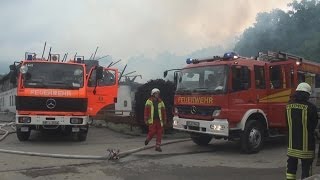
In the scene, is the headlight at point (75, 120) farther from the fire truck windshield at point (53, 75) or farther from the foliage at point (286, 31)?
the foliage at point (286, 31)

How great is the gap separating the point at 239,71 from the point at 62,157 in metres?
4.96

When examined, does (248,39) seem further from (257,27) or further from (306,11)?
(306,11)

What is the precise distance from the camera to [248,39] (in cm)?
4134

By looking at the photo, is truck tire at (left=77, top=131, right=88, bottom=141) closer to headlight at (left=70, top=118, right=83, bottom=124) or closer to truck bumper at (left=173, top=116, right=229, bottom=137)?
headlight at (left=70, top=118, right=83, bottom=124)

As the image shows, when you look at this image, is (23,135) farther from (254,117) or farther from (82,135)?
(254,117)

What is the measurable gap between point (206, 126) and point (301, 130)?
5.27 m

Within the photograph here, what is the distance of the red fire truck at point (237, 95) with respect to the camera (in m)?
11.9

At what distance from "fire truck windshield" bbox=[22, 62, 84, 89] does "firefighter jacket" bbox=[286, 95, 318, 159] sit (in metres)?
8.53

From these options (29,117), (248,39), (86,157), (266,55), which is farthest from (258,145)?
(248,39)

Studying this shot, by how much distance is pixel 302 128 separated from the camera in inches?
269

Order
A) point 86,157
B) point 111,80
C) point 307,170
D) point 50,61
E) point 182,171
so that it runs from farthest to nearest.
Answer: point 111,80
point 50,61
point 86,157
point 182,171
point 307,170

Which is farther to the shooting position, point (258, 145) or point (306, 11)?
point (306, 11)

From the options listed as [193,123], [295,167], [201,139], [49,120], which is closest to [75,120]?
[49,120]

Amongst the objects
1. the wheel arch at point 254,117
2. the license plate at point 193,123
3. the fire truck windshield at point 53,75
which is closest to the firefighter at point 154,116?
the license plate at point 193,123
